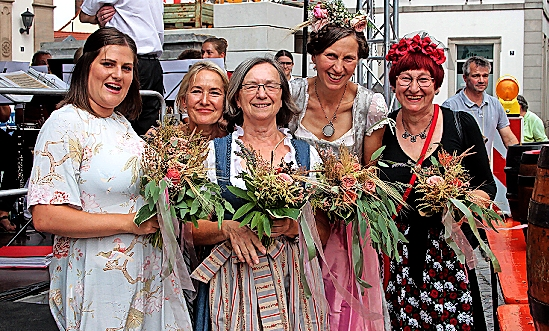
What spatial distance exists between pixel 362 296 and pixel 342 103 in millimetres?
1100

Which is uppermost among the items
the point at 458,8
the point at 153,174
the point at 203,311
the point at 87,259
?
the point at 458,8

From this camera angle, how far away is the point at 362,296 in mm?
3420

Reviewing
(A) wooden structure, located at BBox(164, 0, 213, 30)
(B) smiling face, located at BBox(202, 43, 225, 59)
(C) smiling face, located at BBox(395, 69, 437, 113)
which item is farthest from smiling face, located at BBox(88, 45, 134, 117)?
(A) wooden structure, located at BBox(164, 0, 213, 30)

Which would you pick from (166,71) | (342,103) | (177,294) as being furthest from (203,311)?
(166,71)

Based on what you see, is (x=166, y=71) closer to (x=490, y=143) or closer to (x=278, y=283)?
(x=490, y=143)

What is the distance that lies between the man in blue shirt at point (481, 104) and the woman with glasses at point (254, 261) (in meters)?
5.01

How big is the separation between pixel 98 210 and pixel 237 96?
905mm

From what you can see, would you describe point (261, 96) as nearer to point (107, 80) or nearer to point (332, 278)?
point (107, 80)

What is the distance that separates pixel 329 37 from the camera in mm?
3873

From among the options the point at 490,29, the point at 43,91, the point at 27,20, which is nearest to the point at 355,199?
the point at 43,91

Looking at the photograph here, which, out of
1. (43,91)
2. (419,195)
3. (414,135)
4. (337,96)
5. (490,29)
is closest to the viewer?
(419,195)

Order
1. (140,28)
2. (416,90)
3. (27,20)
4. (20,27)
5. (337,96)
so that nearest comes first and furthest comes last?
(416,90)
(337,96)
(140,28)
(27,20)
(20,27)

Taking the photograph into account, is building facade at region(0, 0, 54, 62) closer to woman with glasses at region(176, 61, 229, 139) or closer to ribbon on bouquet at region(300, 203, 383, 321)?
woman with glasses at region(176, 61, 229, 139)

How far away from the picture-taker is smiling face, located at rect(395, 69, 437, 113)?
3775 millimetres
